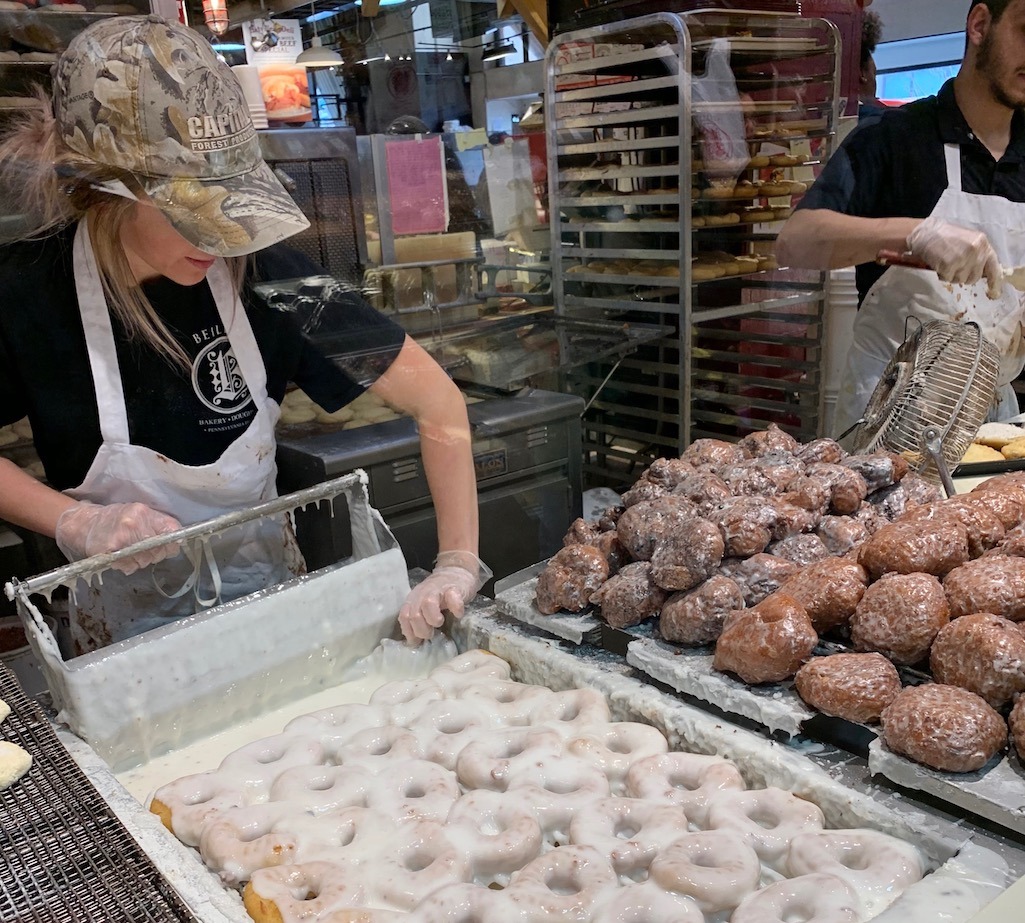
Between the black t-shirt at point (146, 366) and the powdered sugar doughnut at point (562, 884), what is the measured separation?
3.69 feet

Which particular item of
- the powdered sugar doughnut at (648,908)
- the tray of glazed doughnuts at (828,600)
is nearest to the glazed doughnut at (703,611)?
the tray of glazed doughnuts at (828,600)

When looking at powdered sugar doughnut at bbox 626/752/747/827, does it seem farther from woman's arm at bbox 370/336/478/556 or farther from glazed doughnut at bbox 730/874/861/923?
woman's arm at bbox 370/336/478/556

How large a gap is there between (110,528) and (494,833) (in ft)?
2.83

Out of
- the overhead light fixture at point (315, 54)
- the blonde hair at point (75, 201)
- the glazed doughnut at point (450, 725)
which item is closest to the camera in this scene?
the glazed doughnut at point (450, 725)

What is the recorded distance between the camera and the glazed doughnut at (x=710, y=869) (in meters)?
1.02

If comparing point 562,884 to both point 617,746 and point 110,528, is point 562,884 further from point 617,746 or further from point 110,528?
point 110,528

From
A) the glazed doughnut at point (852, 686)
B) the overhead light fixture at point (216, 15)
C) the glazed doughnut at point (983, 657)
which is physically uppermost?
the overhead light fixture at point (216, 15)

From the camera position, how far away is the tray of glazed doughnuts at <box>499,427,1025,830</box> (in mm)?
1148

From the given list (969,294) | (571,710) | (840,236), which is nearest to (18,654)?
(571,710)

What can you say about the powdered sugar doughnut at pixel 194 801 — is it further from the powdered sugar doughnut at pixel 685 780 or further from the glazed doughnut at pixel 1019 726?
the glazed doughnut at pixel 1019 726

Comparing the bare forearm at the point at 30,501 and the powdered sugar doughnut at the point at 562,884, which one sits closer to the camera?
the powdered sugar doughnut at the point at 562,884

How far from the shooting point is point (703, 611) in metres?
1.40

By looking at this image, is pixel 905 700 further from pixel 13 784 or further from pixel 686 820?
pixel 13 784

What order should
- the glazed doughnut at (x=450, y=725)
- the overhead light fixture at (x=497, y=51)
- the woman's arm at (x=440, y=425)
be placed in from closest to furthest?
1. the glazed doughnut at (x=450, y=725)
2. the woman's arm at (x=440, y=425)
3. the overhead light fixture at (x=497, y=51)
